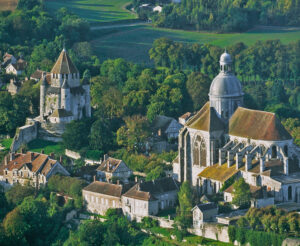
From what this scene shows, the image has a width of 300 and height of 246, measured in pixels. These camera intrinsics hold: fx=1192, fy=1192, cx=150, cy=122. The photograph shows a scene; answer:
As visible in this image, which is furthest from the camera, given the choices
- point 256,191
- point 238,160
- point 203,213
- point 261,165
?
point 238,160

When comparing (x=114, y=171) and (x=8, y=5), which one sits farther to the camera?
(x=8, y=5)

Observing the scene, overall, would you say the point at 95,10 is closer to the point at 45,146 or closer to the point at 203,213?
the point at 45,146

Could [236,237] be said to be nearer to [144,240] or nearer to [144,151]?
[144,240]

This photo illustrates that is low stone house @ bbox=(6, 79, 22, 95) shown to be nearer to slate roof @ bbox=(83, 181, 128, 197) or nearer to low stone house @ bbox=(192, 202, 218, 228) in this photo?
slate roof @ bbox=(83, 181, 128, 197)

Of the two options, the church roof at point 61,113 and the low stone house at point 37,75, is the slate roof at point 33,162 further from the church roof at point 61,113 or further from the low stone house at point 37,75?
the low stone house at point 37,75

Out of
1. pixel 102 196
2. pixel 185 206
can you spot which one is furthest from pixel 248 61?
pixel 185 206

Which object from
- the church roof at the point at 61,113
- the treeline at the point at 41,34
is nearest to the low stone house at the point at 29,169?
the church roof at the point at 61,113
